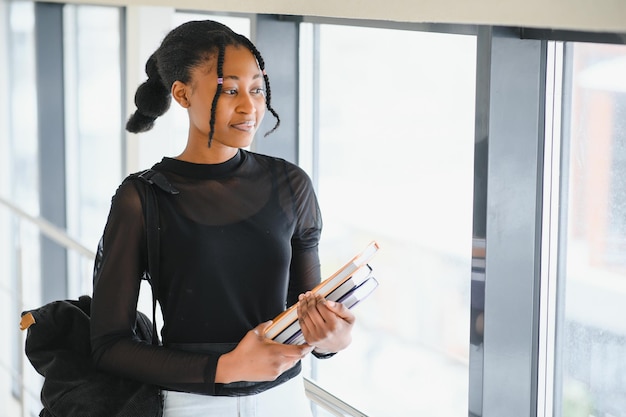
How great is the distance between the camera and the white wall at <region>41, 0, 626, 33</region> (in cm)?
73

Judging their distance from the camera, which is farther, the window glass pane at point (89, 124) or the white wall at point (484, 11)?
the window glass pane at point (89, 124)

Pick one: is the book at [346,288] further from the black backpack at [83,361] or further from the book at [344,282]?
the black backpack at [83,361]

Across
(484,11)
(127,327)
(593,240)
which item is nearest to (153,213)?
(127,327)

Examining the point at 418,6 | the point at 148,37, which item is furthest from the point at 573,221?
the point at 148,37

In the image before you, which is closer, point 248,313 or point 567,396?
point 248,313

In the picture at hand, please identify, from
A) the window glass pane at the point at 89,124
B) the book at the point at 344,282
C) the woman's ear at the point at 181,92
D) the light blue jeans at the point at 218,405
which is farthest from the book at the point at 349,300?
the window glass pane at the point at 89,124

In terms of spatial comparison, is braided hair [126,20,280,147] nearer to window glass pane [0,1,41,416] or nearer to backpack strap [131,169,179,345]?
backpack strap [131,169,179,345]

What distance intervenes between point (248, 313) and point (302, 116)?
2.43ft

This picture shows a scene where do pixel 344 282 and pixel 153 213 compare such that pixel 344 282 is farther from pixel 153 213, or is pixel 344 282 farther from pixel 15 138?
pixel 15 138

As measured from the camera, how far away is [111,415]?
0.89 m

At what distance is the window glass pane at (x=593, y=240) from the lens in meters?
1.03

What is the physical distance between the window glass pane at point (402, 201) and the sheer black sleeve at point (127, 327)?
0.40 meters

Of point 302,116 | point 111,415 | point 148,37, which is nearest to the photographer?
point 111,415

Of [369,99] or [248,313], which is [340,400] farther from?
[369,99]
